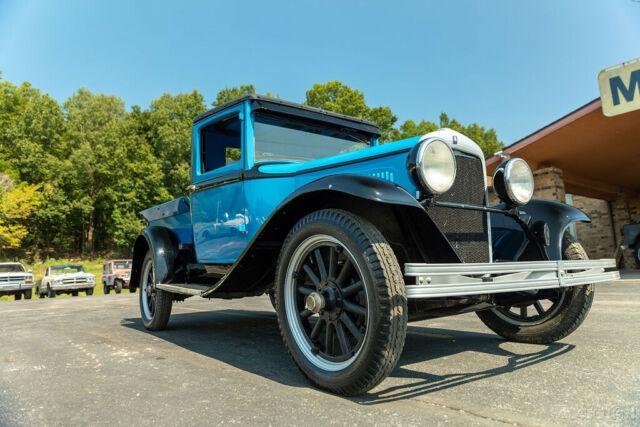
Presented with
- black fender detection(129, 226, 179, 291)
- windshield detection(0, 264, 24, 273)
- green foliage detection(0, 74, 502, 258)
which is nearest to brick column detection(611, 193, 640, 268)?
black fender detection(129, 226, 179, 291)

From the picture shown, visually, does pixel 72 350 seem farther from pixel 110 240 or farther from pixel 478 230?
pixel 110 240

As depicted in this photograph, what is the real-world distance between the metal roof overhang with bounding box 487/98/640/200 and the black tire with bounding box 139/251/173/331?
688cm

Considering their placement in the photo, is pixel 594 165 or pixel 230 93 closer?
pixel 594 165

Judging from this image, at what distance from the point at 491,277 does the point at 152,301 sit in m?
3.81

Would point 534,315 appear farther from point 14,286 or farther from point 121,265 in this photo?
point 121,265

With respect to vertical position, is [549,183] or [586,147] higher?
[586,147]

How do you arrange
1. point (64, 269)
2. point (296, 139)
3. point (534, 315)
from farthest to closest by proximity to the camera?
1. point (64, 269)
2. point (296, 139)
3. point (534, 315)

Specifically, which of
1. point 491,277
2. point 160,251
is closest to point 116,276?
point 160,251

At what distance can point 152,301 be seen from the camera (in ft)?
15.2

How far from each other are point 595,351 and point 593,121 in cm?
871

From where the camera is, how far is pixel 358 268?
204 cm

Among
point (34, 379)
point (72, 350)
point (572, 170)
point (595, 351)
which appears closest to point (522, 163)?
point (595, 351)

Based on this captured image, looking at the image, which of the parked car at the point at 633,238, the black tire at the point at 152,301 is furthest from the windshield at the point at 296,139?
the parked car at the point at 633,238

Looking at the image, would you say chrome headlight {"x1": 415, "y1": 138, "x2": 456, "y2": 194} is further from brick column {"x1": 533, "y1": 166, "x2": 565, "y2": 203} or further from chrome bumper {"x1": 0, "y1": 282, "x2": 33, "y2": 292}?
chrome bumper {"x1": 0, "y1": 282, "x2": 33, "y2": 292}
